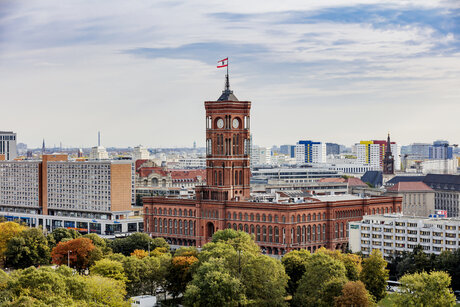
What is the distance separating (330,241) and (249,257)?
47.9 metres

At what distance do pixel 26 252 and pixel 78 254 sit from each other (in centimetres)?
1577

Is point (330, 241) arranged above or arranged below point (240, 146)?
below

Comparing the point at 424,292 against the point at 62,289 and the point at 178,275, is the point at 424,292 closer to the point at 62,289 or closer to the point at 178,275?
the point at 178,275

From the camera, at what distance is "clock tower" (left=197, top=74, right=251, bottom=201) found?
175m

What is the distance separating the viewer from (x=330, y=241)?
164375 mm

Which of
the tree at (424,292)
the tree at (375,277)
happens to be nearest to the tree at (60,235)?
the tree at (375,277)

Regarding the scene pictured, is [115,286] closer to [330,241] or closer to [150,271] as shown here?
[150,271]

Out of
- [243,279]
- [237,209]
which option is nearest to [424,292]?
[243,279]

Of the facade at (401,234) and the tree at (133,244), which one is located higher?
the facade at (401,234)

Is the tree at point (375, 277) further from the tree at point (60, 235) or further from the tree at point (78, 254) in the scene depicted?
the tree at point (60, 235)

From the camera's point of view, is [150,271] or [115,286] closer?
[115,286]

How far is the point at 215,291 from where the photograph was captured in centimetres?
10950

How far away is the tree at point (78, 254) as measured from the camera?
142 metres

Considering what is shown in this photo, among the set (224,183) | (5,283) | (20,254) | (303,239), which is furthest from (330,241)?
(5,283)
